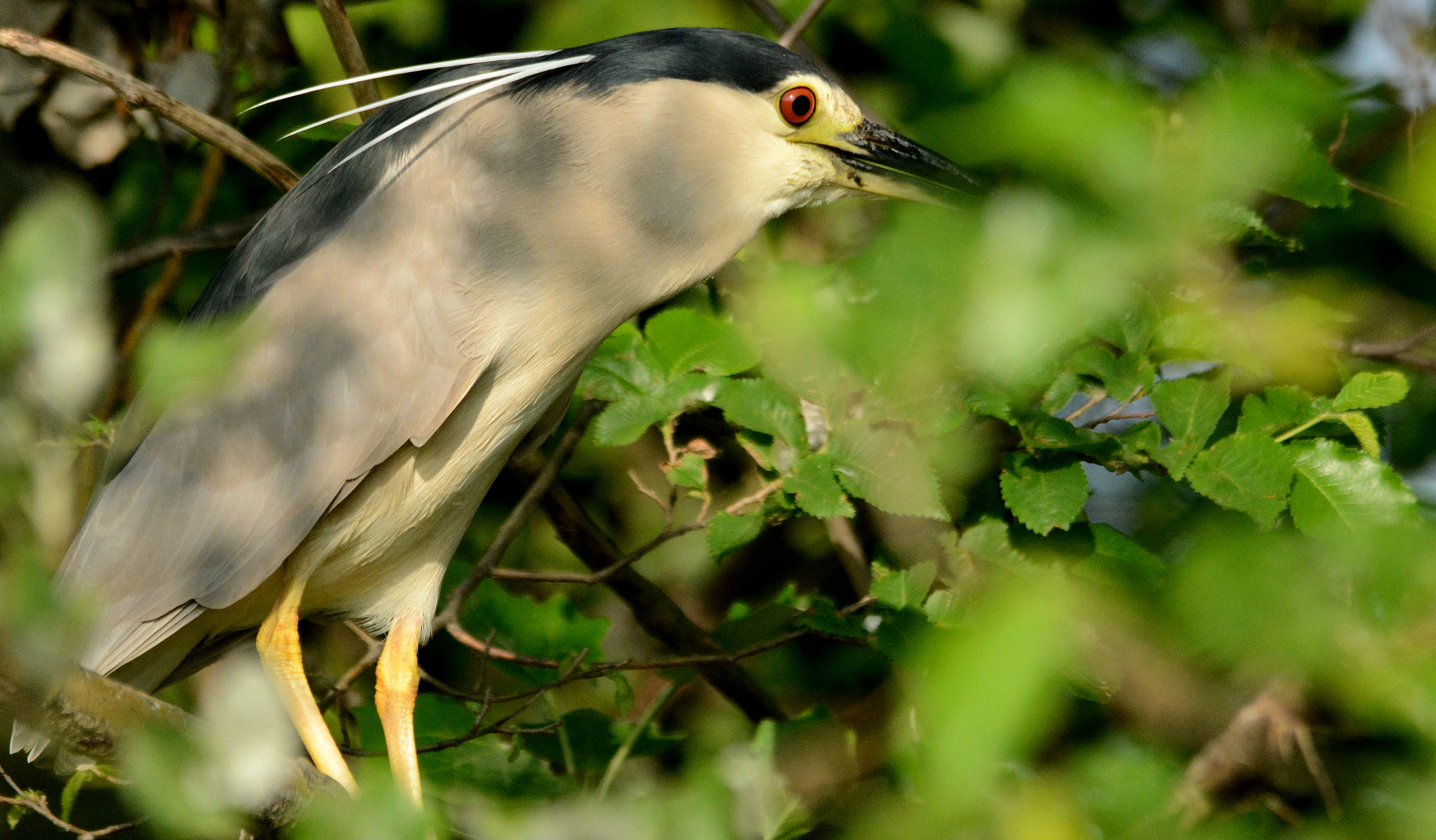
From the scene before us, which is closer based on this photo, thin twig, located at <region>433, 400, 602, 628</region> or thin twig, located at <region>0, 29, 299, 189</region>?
thin twig, located at <region>0, 29, 299, 189</region>

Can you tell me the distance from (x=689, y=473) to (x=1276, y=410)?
868mm

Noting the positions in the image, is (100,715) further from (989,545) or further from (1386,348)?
(1386,348)

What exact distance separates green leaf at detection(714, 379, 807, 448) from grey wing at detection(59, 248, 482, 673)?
0.43m

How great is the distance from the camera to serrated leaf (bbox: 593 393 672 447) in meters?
2.00

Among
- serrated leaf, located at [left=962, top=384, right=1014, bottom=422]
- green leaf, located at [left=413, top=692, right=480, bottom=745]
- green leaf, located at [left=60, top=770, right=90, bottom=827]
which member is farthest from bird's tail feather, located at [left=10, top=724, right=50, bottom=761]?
serrated leaf, located at [left=962, top=384, right=1014, bottom=422]

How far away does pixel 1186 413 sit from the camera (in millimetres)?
1724

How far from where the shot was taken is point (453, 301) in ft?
6.86

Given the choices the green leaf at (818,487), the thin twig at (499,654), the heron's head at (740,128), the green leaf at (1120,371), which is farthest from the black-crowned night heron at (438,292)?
the green leaf at (1120,371)

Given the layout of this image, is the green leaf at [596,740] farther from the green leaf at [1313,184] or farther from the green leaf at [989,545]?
the green leaf at [1313,184]

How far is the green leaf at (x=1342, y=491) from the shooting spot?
1494 mm

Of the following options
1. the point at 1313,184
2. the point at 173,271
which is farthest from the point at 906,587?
the point at 173,271

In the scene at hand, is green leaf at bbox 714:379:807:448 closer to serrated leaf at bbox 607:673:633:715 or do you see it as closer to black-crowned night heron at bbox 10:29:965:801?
black-crowned night heron at bbox 10:29:965:801

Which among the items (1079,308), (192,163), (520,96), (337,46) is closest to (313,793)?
(1079,308)

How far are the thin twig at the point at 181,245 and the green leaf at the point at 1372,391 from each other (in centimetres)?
197
